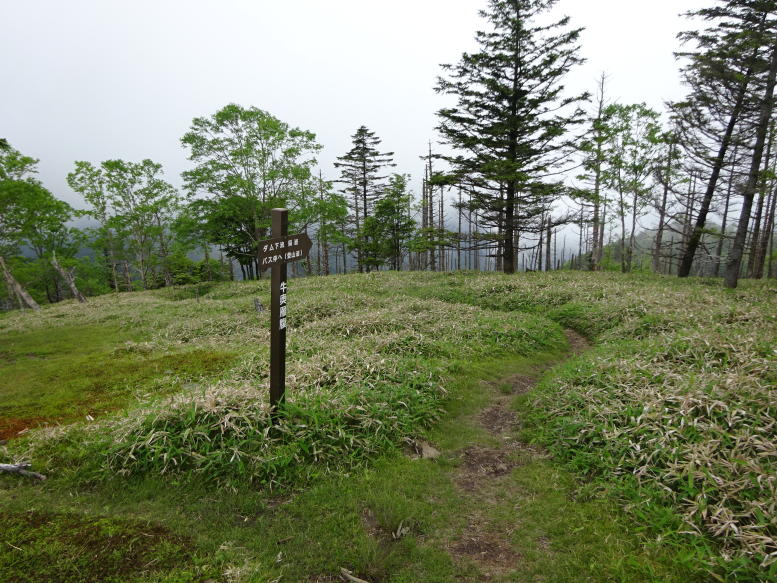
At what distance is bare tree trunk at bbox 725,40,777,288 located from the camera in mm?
13969

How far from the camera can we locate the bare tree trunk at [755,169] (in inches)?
550

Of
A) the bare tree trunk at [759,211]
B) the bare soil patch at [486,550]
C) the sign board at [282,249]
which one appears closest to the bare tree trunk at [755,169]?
the bare tree trunk at [759,211]

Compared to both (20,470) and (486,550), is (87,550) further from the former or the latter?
(486,550)

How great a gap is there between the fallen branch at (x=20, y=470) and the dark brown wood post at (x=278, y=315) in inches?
115

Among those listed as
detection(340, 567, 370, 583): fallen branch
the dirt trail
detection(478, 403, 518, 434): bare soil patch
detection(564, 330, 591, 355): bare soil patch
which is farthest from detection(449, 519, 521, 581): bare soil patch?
detection(564, 330, 591, 355): bare soil patch

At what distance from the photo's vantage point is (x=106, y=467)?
4.68 m

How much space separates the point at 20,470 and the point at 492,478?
20.2 feet

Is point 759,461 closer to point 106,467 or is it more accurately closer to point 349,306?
point 106,467

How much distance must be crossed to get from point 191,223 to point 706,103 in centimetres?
3268

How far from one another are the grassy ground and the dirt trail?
0.04 meters

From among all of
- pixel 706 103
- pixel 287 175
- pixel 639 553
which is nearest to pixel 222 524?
pixel 639 553

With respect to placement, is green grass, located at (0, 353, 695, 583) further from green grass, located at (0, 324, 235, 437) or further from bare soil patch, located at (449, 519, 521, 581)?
green grass, located at (0, 324, 235, 437)

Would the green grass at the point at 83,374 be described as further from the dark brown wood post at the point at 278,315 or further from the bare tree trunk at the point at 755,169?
the bare tree trunk at the point at 755,169

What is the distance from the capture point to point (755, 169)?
1450 centimetres
